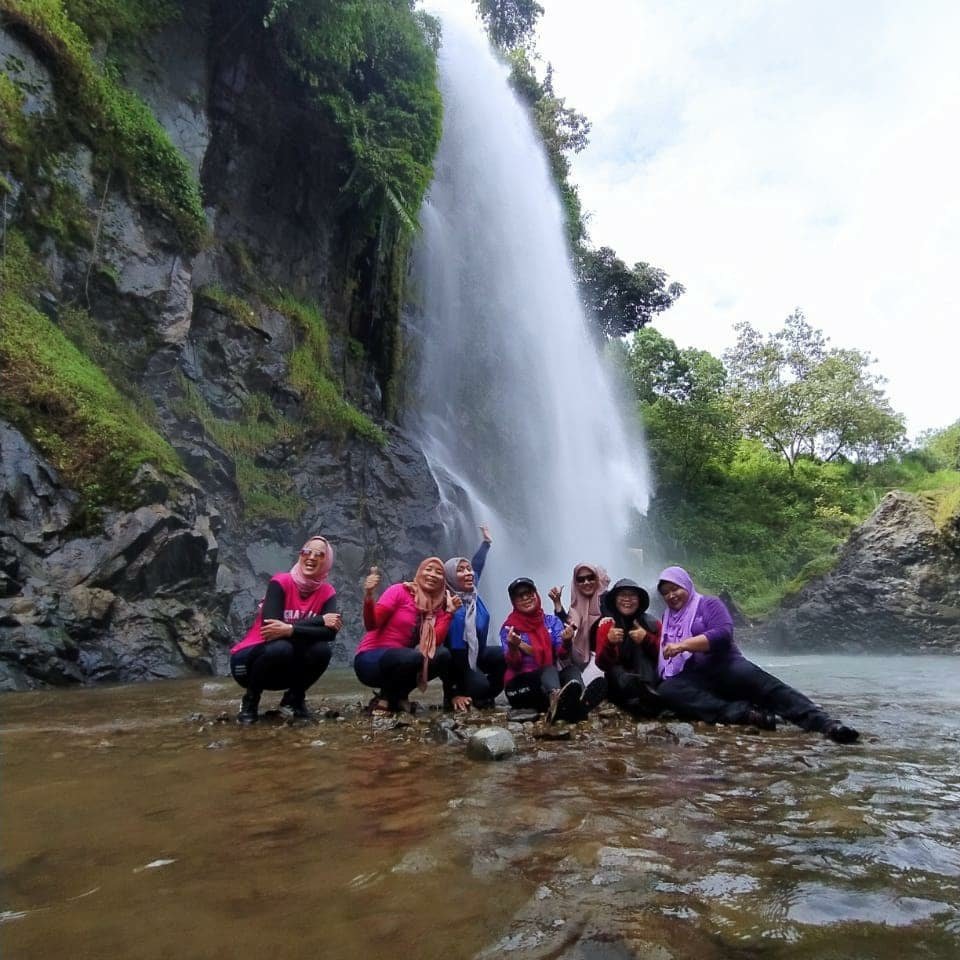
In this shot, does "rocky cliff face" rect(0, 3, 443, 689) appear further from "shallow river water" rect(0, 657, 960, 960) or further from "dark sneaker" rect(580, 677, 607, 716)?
"dark sneaker" rect(580, 677, 607, 716)

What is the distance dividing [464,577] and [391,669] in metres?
0.91

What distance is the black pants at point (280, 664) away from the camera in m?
4.39

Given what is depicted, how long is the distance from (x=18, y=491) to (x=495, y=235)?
1536cm

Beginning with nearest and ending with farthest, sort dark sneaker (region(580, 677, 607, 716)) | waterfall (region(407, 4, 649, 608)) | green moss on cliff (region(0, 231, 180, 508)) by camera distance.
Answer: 1. dark sneaker (region(580, 677, 607, 716))
2. green moss on cliff (region(0, 231, 180, 508))
3. waterfall (region(407, 4, 649, 608))

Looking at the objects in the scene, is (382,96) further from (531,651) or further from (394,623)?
(531,651)

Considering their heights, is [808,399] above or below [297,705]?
above

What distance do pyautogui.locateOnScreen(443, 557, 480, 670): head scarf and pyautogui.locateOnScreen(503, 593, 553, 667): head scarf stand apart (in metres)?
0.25

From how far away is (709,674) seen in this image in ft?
15.5

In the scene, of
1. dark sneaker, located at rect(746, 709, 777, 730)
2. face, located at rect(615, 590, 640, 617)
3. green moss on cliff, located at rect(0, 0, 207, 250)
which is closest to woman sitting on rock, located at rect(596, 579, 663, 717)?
face, located at rect(615, 590, 640, 617)

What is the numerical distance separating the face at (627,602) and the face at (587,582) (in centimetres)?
24

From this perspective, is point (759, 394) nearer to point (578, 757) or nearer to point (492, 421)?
point (492, 421)

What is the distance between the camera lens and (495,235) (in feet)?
63.8

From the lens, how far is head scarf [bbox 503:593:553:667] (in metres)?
5.20

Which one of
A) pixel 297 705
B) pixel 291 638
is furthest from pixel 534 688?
pixel 291 638
